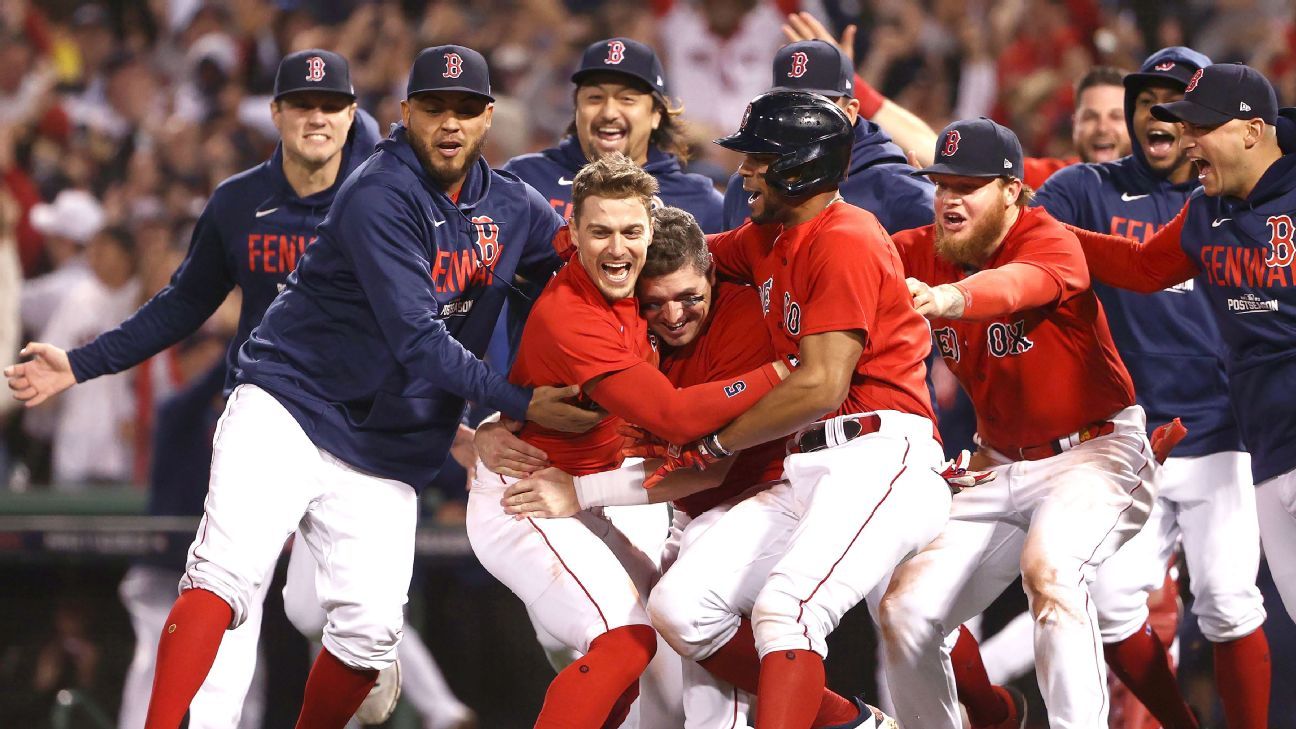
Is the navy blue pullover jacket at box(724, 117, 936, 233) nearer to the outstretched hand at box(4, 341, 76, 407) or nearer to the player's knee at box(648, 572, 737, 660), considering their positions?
the player's knee at box(648, 572, 737, 660)

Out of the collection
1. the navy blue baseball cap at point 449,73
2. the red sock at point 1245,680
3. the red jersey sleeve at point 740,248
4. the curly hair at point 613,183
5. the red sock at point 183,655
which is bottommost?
the red sock at point 1245,680

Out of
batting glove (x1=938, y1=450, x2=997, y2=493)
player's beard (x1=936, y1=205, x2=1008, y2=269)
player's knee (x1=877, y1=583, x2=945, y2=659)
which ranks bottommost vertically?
player's knee (x1=877, y1=583, x2=945, y2=659)

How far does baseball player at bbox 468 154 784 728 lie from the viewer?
4059mm

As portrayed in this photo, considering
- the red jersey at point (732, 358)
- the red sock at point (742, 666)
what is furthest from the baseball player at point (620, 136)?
the red sock at point (742, 666)

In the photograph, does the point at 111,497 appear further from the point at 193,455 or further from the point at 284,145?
the point at 284,145

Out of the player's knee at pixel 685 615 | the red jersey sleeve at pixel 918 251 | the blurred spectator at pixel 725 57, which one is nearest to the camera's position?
the player's knee at pixel 685 615

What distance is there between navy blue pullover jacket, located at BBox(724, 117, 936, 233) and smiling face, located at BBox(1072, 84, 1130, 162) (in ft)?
3.42

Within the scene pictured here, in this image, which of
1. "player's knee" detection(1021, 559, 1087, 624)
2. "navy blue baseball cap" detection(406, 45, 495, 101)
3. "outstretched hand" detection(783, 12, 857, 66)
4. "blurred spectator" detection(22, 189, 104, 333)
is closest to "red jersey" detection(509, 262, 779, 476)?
"navy blue baseball cap" detection(406, 45, 495, 101)

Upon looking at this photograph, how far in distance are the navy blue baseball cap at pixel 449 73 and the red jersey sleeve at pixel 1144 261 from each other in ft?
5.94

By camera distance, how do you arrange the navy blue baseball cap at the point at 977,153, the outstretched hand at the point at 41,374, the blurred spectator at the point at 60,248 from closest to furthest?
the navy blue baseball cap at the point at 977,153 → the outstretched hand at the point at 41,374 → the blurred spectator at the point at 60,248

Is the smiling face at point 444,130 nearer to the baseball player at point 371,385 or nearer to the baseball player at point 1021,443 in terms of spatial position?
the baseball player at point 371,385

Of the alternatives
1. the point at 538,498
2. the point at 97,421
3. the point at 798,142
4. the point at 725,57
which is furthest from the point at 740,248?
the point at 725,57

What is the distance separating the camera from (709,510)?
4.46 metres

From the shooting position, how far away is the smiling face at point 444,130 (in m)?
4.44
